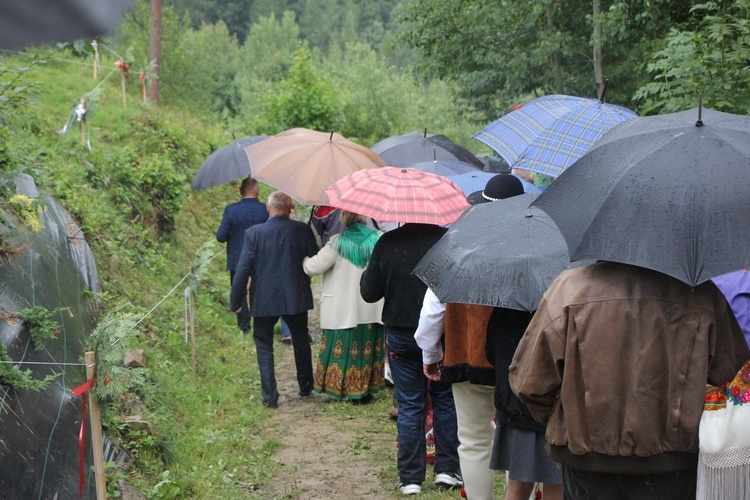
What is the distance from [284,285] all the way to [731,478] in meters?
5.39

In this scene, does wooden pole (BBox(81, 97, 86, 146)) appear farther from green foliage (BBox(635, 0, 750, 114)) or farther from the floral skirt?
green foliage (BBox(635, 0, 750, 114))

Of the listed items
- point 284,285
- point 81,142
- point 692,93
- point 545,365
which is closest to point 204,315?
point 284,285

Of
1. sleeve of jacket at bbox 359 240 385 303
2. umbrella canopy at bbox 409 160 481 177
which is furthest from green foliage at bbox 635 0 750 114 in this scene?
sleeve of jacket at bbox 359 240 385 303

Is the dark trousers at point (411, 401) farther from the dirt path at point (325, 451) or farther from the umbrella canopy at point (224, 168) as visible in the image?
the umbrella canopy at point (224, 168)

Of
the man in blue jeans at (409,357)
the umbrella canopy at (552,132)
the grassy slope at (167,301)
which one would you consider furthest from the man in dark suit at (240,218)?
the man in blue jeans at (409,357)

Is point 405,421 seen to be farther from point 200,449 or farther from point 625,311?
point 625,311

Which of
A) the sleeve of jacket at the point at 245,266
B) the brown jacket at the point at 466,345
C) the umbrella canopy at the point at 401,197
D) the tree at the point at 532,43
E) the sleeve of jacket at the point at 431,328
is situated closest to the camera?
the brown jacket at the point at 466,345

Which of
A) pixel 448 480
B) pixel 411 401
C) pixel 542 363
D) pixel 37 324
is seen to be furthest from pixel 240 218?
pixel 542 363

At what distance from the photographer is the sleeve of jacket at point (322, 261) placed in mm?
7695

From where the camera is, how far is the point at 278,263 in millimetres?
7977

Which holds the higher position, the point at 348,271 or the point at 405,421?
the point at 348,271

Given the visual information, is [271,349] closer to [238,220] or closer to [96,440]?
[238,220]

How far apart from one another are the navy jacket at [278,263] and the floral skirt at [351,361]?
0.48 metres

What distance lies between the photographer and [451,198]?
20.1 feet
